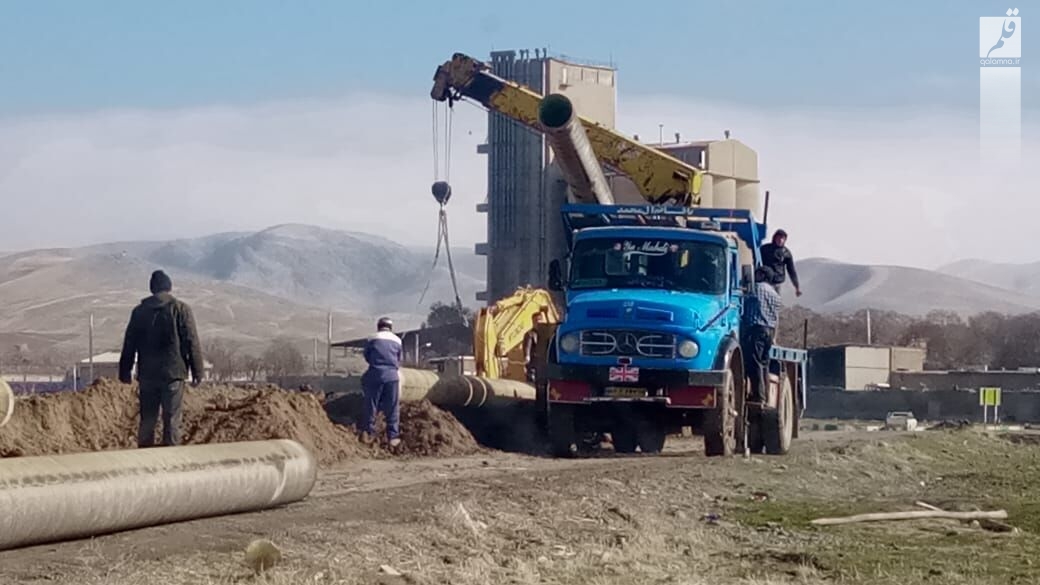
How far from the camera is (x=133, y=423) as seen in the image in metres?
19.6

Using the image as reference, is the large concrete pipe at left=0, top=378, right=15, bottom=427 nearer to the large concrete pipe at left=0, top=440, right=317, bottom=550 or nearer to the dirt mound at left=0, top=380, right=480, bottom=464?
the dirt mound at left=0, top=380, right=480, bottom=464

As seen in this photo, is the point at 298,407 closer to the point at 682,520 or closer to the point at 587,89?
the point at 682,520

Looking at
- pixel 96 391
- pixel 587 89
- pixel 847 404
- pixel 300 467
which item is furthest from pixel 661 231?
pixel 587 89

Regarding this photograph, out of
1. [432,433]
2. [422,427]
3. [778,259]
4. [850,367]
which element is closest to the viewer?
[432,433]

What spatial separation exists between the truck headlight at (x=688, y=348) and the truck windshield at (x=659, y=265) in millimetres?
938

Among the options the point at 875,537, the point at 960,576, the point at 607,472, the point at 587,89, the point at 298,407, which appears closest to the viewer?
the point at 960,576

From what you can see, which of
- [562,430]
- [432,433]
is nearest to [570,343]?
[562,430]

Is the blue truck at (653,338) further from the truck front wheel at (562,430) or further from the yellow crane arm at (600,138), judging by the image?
the yellow crane arm at (600,138)

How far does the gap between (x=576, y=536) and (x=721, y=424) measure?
348 inches

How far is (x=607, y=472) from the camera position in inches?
674

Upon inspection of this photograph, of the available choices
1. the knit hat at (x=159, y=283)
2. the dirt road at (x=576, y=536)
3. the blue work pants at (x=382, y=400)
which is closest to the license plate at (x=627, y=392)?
the dirt road at (x=576, y=536)

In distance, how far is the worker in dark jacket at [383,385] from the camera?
21.0 metres

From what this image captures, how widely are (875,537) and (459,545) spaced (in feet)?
11.5

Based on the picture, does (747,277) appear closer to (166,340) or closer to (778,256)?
(778,256)
